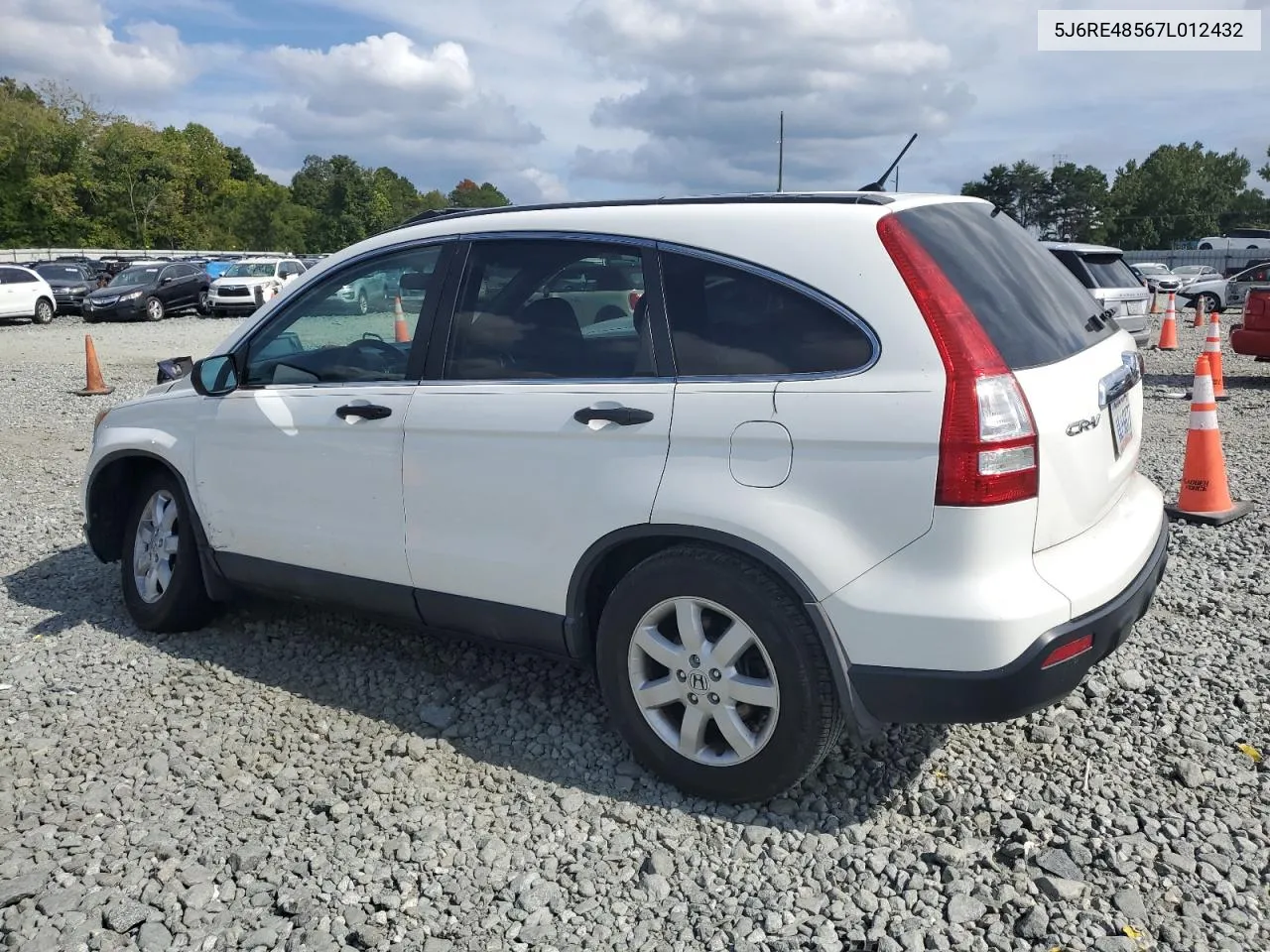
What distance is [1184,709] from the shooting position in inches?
152

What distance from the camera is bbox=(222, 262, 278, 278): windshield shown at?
31547 millimetres

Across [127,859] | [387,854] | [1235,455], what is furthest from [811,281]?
[1235,455]

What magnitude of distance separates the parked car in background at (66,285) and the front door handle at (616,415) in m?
31.4

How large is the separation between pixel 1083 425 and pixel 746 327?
1.01 metres

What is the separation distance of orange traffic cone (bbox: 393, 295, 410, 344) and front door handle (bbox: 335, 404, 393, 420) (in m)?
0.28

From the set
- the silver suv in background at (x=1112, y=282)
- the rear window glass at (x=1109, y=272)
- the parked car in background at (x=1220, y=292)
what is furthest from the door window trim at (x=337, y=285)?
the parked car in background at (x=1220, y=292)

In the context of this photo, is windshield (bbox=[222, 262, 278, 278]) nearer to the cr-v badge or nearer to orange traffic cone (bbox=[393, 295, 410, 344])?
orange traffic cone (bbox=[393, 295, 410, 344])

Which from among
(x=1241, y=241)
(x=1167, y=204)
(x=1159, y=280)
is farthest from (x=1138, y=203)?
(x=1159, y=280)

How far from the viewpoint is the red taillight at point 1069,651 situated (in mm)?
2844

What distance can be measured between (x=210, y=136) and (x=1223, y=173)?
340ft

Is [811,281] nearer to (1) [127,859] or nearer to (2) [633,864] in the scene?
(2) [633,864]

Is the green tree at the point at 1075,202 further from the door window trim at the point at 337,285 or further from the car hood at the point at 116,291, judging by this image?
the door window trim at the point at 337,285

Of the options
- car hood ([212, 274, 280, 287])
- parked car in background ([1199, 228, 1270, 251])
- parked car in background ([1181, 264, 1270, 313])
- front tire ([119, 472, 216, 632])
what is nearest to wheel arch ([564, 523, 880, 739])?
front tire ([119, 472, 216, 632])

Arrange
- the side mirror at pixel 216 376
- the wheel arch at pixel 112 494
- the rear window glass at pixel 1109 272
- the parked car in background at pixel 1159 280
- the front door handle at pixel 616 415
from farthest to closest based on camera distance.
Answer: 1. the parked car in background at pixel 1159 280
2. the rear window glass at pixel 1109 272
3. the wheel arch at pixel 112 494
4. the side mirror at pixel 216 376
5. the front door handle at pixel 616 415
